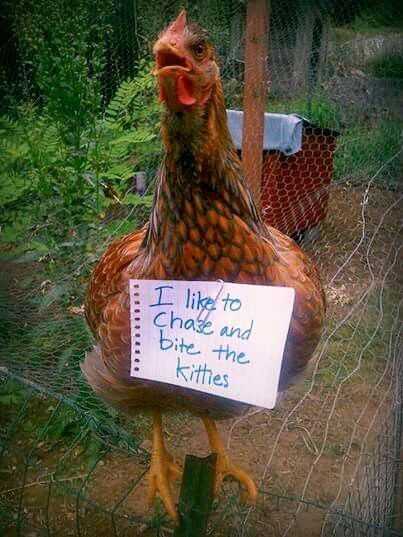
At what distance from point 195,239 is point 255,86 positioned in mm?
1672

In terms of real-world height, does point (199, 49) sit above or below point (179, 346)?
above

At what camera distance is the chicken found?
1.08 m

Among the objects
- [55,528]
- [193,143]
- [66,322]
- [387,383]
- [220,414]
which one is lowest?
[55,528]

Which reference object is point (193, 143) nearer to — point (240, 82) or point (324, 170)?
point (240, 82)

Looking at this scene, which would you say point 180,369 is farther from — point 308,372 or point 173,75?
point 308,372

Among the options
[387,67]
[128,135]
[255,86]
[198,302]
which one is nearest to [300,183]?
[387,67]

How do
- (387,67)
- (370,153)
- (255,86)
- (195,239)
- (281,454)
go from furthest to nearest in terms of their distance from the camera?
(387,67) < (370,153) < (255,86) < (281,454) < (195,239)

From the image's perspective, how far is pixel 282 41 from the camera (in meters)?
4.00

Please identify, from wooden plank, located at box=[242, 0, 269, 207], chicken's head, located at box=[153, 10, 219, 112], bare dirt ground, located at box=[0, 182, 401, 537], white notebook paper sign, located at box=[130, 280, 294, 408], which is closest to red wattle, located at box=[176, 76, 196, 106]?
chicken's head, located at box=[153, 10, 219, 112]

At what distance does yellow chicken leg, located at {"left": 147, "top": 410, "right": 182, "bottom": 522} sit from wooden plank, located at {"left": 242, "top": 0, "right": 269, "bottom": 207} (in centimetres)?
103

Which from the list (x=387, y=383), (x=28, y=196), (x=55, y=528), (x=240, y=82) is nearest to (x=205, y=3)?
(x=240, y=82)

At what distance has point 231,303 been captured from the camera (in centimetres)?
99

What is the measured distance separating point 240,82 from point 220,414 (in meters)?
2.61

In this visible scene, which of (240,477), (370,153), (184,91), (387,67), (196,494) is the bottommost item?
(240,477)
